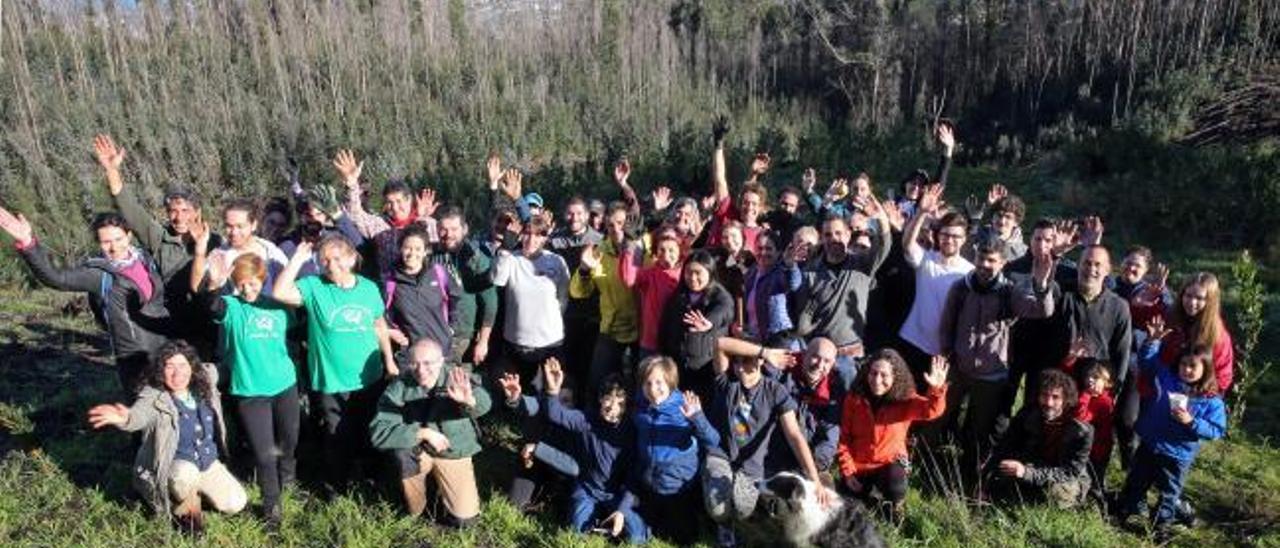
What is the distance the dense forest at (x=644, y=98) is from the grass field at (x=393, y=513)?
4.92m

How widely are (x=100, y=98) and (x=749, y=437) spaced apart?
14.5 meters

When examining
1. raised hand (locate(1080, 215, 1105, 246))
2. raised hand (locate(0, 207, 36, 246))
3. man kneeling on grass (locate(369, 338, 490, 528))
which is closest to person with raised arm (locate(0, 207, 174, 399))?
raised hand (locate(0, 207, 36, 246))

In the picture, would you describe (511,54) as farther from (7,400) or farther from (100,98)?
(7,400)

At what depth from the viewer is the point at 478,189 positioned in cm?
1340

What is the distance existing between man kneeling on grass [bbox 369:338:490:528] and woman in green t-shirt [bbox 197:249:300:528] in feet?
1.59

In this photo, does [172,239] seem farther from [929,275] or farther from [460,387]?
[929,275]

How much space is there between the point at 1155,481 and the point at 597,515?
283 centimetres

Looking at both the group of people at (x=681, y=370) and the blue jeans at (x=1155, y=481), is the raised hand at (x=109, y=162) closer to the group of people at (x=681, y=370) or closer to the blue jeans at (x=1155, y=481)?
the group of people at (x=681, y=370)

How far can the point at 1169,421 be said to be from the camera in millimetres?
4195

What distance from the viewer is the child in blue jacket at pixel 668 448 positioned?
4.13m

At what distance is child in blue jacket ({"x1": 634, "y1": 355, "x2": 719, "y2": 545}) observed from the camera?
413 centimetres

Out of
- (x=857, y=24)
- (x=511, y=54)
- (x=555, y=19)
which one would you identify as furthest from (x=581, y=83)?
(x=857, y=24)

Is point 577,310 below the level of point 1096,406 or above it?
above

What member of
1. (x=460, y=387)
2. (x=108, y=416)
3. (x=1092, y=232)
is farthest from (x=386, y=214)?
(x=1092, y=232)
